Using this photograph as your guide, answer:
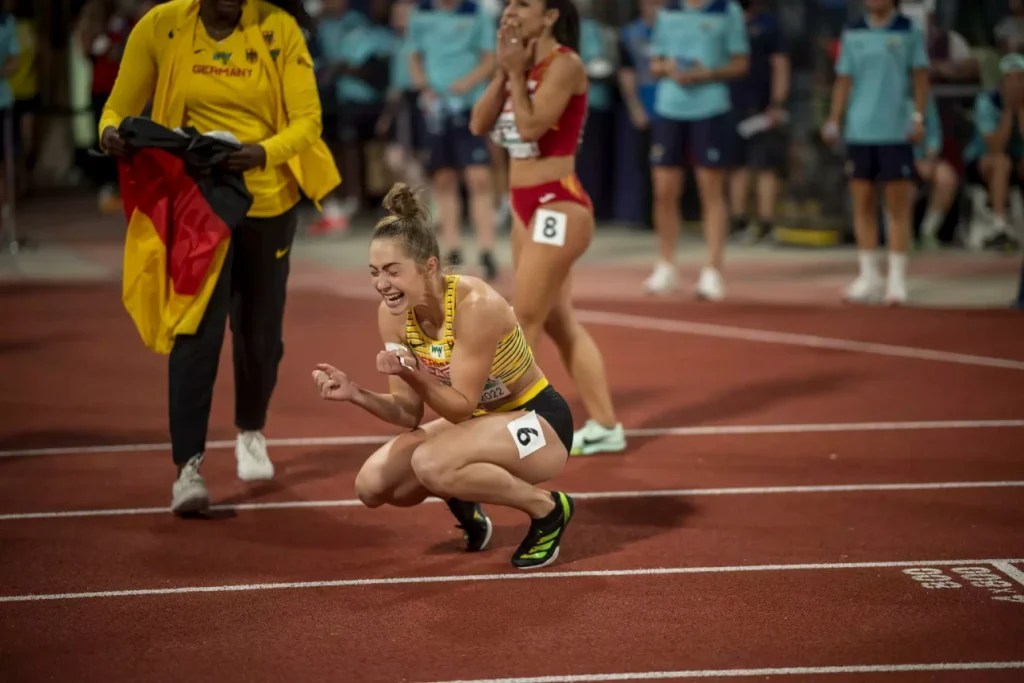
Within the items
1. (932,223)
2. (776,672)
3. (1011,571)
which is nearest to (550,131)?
(1011,571)

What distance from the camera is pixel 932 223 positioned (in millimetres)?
15445

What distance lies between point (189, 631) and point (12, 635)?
56cm

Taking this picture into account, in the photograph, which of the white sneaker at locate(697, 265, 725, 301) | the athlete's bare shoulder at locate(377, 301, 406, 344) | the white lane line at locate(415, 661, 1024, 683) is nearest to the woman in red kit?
the athlete's bare shoulder at locate(377, 301, 406, 344)

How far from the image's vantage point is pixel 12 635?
486 cm

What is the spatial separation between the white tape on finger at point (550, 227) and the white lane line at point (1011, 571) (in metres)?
2.40

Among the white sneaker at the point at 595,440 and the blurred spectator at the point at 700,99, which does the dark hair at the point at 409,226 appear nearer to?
the white sneaker at the point at 595,440

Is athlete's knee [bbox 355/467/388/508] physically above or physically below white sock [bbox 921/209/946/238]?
above

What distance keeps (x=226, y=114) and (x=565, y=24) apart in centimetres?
168

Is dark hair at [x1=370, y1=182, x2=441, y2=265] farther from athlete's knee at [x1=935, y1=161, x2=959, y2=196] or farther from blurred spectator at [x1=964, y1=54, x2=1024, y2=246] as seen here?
athlete's knee at [x1=935, y1=161, x2=959, y2=196]

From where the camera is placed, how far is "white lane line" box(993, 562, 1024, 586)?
5324mm

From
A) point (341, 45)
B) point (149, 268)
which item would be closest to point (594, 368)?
point (149, 268)

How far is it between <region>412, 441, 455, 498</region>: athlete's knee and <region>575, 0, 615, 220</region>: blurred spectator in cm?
1191

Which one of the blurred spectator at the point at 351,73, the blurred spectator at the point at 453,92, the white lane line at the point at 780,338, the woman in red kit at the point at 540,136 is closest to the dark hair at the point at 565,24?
the woman in red kit at the point at 540,136

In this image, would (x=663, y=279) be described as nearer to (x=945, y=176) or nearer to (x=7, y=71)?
(x=945, y=176)
